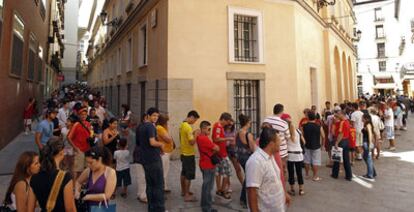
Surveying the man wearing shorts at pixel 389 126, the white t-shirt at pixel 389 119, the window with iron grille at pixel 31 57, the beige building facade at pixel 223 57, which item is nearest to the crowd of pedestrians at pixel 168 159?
the beige building facade at pixel 223 57

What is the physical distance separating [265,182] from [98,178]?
5.73ft

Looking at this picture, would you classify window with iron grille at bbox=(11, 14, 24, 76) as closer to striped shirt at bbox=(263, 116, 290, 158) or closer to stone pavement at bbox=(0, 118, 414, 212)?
stone pavement at bbox=(0, 118, 414, 212)

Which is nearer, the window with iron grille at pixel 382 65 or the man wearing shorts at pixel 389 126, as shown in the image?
the man wearing shorts at pixel 389 126

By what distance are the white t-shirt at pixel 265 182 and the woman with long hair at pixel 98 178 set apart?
56.6 inches

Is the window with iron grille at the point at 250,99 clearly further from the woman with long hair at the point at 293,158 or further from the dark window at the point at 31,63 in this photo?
the dark window at the point at 31,63

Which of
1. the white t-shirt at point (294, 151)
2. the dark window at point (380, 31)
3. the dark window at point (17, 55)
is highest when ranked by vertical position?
the dark window at point (380, 31)

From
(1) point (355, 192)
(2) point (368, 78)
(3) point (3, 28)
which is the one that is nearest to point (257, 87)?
(1) point (355, 192)

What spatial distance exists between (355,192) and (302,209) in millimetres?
1756

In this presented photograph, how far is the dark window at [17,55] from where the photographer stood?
33.8 feet

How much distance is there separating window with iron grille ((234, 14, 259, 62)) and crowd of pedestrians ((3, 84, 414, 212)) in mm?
3778

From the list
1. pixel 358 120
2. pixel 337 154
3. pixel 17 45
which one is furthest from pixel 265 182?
pixel 17 45

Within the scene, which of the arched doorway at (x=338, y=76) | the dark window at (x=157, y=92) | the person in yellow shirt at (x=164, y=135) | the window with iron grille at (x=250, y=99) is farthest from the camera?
the arched doorway at (x=338, y=76)

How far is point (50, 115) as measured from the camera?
18.9 feet

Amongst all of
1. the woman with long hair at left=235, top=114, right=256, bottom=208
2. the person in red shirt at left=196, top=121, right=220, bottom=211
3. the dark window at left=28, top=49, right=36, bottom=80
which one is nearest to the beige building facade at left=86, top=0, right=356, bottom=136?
the woman with long hair at left=235, top=114, right=256, bottom=208
